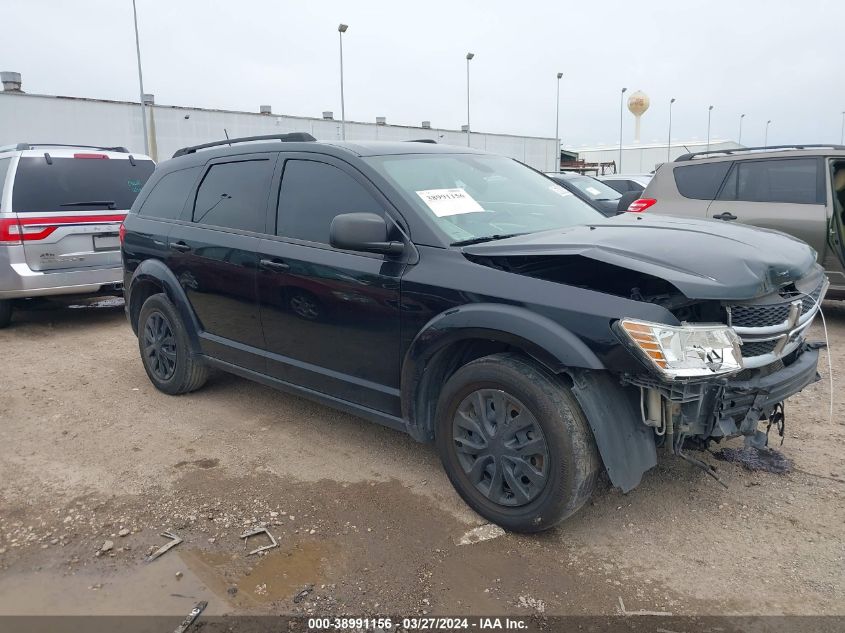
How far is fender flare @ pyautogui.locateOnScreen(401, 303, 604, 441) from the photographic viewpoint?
2.77m

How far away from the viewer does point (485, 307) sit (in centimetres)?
303

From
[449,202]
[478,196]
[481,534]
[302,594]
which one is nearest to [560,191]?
[478,196]

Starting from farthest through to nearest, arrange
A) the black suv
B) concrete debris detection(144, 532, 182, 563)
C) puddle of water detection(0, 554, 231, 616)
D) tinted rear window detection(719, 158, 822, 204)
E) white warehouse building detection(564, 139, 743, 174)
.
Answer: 1. white warehouse building detection(564, 139, 743, 174)
2. tinted rear window detection(719, 158, 822, 204)
3. concrete debris detection(144, 532, 182, 563)
4. the black suv
5. puddle of water detection(0, 554, 231, 616)

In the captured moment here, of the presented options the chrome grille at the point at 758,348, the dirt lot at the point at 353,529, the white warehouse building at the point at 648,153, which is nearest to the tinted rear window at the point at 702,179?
the dirt lot at the point at 353,529

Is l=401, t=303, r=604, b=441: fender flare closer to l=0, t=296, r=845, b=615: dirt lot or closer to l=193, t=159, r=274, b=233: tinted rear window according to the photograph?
l=0, t=296, r=845, b=615: dirt lot

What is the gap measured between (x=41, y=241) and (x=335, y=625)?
6.07 meters

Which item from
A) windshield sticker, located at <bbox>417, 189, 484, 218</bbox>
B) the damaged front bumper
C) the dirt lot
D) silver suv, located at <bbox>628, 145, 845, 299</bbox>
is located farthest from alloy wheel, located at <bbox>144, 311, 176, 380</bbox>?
silver suv, located at <bbox>628, 145, 845, 299</bbox>

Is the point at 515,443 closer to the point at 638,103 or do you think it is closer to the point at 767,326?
the point at 767,326

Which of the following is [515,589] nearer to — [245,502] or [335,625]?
[335,625]

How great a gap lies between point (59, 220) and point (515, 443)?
608 centimetres

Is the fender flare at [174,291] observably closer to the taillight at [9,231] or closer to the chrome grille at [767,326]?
the taillight at [9,231]

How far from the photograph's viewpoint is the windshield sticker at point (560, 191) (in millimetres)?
4352

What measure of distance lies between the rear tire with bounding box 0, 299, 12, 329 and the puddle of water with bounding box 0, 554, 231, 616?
5480 mm

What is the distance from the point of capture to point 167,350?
16.7 ft
